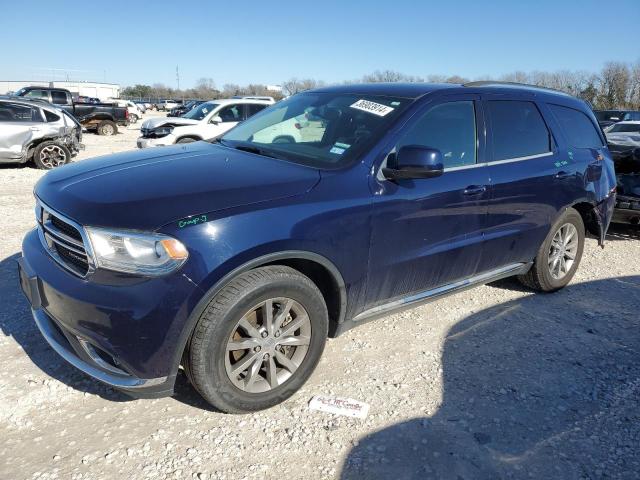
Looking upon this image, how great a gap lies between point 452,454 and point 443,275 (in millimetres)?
1319

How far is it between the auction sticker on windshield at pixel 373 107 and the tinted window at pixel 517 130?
966 mm

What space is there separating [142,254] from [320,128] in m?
→ 1.68

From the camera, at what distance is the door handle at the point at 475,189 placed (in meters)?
3.42

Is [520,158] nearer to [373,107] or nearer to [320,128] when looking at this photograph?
[373,107]

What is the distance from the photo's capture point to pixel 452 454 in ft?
8.25

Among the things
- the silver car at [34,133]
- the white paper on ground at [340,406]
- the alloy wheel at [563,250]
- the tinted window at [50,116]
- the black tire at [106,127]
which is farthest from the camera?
the black tire at [106,127]

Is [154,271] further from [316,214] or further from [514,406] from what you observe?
[514,406]

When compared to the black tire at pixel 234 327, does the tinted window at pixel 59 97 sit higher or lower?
lower

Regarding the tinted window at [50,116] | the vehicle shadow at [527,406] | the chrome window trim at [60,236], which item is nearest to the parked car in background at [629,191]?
the vehicle shadow at [527,406]

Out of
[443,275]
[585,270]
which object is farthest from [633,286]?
[443,275]

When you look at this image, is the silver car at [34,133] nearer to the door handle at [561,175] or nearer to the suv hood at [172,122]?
the suv hood at [172,122]

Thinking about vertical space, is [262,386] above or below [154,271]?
below

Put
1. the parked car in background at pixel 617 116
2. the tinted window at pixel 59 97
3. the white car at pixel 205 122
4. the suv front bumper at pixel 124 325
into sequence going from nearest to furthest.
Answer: the suv front bumper at pixel 124 325, the white car at pixel 205 122, the tinted window at pixel 59 97, the parked car in background at pixel 617 116

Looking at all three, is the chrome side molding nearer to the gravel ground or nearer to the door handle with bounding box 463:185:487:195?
the gravel ground
